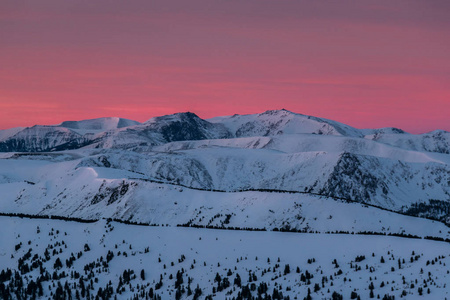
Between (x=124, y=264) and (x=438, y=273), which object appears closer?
(x=438, y=273)

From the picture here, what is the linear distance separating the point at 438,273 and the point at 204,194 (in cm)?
9388

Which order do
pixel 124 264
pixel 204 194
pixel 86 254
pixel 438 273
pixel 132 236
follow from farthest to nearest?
pixel 204 194
pixel 132 236
pixel 86 254
pixel 124 264
pixel 438 273

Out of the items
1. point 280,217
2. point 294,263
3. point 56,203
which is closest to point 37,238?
point 294,263

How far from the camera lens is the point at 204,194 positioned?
5271 inches

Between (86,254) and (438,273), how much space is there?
41.1 m

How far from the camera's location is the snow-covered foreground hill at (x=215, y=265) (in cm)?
4466

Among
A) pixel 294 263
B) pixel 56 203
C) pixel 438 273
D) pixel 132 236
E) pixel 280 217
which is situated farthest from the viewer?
pixel 56 203

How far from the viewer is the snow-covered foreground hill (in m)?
44.7

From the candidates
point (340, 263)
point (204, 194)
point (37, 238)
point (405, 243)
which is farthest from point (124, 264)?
point (204, 194)

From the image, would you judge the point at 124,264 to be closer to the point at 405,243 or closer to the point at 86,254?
the point at 86,254

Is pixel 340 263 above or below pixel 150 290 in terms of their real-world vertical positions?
above

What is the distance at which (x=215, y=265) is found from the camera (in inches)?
2146

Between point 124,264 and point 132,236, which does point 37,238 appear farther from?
point 124,264

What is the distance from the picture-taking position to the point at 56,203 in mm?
163750
